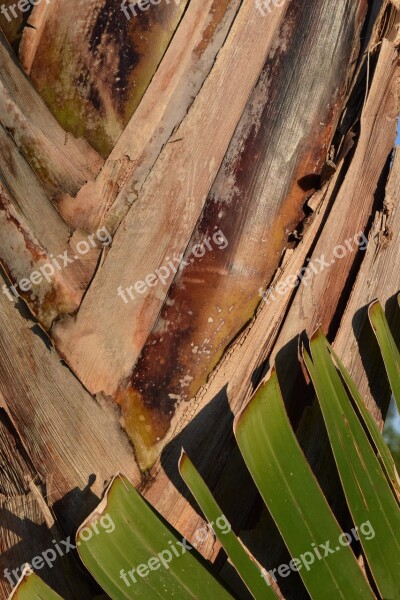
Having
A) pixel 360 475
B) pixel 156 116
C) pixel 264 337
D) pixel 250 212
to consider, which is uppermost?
pixel 156 116

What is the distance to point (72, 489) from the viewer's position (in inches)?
41.7

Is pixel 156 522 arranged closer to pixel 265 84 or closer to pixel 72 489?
pixel 72 489

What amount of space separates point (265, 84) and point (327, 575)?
712mm

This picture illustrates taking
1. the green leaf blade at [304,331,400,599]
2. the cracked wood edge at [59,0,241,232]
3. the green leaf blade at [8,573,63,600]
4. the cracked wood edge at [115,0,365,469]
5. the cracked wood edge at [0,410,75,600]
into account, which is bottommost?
the green leaf blade at [304,331,400,599]

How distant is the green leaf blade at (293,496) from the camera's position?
994mm

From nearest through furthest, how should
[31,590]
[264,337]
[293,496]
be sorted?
[31,590] < [293,496] < [264,337]

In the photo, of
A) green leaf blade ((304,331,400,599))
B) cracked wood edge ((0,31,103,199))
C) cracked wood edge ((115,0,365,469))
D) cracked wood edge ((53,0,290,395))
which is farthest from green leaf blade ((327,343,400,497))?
cracked wood edge ((0,31,103,199))

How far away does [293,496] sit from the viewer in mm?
1023

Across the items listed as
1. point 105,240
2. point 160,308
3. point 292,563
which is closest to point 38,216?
point 105,240

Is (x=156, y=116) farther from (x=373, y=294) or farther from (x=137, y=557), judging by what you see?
(x=137, y=557)

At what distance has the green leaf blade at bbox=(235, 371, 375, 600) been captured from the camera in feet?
3.26

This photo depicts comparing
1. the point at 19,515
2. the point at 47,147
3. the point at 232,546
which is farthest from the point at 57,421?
the point at 47,147

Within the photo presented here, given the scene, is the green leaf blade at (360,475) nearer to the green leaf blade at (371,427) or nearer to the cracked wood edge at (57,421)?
the green leaf blade at (371,427)

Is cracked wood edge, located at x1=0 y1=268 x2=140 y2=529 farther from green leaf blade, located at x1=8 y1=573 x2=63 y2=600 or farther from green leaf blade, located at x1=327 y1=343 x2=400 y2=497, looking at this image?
green leaf blade, located at x1=327 y1=343 x2=400 y2=497
